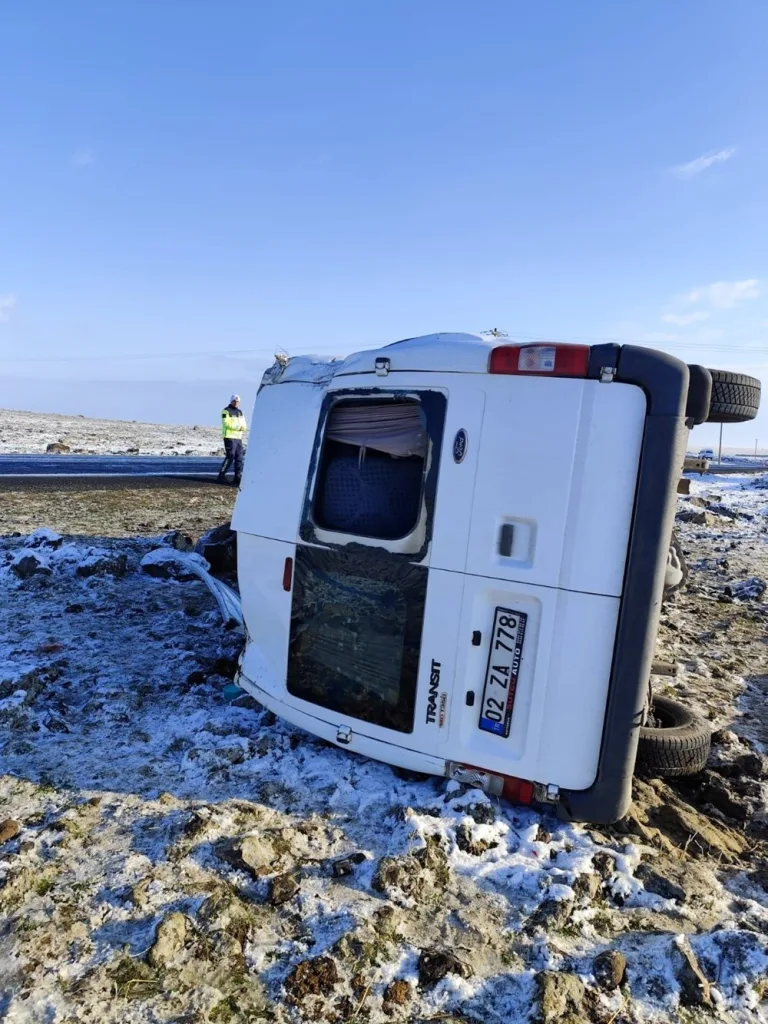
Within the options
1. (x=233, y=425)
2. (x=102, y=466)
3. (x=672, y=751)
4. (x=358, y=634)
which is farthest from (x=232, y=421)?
(x=672, y=751)

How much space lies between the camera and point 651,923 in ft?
8.63

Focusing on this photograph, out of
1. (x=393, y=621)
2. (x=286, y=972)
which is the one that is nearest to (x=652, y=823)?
(x=393, y=621)

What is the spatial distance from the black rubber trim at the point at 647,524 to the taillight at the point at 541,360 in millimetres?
166

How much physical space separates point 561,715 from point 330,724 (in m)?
1.22

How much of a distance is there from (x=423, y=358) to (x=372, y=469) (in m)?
0.63

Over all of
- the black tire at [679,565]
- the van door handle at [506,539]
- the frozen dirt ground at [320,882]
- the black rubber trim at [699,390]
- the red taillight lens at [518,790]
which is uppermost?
the black rubber trim at [699,390]

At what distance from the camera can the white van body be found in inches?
115

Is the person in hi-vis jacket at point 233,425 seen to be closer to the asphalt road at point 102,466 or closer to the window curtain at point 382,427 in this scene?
the asphalt road at point 102,466

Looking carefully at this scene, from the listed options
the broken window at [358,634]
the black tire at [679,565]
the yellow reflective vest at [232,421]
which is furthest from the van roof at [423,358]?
the yellow reflective vest at [232,421]

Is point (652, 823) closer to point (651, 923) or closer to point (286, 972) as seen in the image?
point (651, 923)

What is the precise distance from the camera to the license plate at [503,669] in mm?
3074

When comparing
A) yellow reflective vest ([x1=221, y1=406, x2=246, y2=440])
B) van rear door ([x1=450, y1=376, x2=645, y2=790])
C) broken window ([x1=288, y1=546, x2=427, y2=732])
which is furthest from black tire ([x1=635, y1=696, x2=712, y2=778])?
yellow reflective vest ([x1=221, y1=406, x2=246, y2=440])

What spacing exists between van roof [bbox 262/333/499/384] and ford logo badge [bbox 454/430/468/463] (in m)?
0.29

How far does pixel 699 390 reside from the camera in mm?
3018
